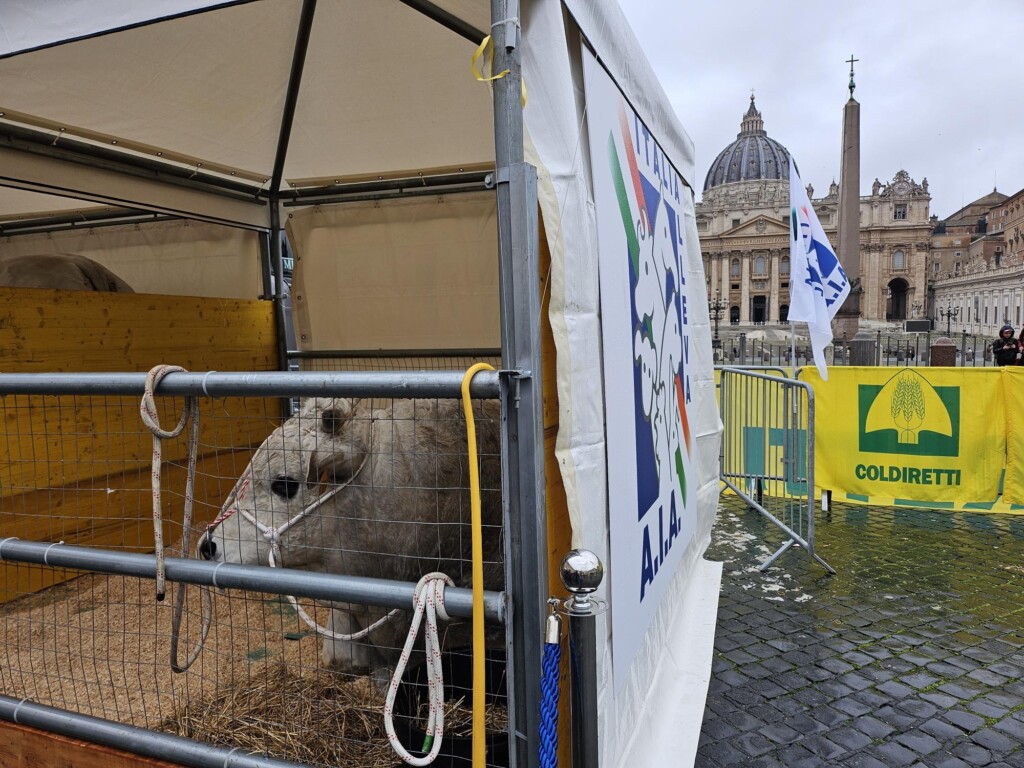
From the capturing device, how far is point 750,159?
128375 mm

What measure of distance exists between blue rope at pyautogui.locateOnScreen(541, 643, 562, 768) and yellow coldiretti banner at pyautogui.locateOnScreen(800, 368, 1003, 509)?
676cm

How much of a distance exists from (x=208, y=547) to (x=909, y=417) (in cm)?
761

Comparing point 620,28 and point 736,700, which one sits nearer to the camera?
point 620,28

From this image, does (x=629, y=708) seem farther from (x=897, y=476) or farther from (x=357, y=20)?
(x=897, y=476)

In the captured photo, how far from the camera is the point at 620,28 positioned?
Result: 271 cm

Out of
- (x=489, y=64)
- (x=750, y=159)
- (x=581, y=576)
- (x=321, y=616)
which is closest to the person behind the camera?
(x=581, y=576)

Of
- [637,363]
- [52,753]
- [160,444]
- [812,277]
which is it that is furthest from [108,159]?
[812,277]

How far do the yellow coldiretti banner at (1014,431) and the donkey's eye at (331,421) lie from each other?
24.6ft

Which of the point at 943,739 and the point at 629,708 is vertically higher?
the point at 629,708

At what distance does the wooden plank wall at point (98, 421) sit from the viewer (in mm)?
4293

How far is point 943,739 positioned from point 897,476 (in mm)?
4948

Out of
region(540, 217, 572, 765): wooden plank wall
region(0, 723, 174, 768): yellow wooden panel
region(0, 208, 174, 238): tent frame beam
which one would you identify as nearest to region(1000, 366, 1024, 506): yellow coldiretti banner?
region(540, 217, 572, 765): wooden plank wall

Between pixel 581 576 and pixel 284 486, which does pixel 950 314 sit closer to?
pixel 284 486

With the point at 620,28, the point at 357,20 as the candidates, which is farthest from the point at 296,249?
the point at 620,28
